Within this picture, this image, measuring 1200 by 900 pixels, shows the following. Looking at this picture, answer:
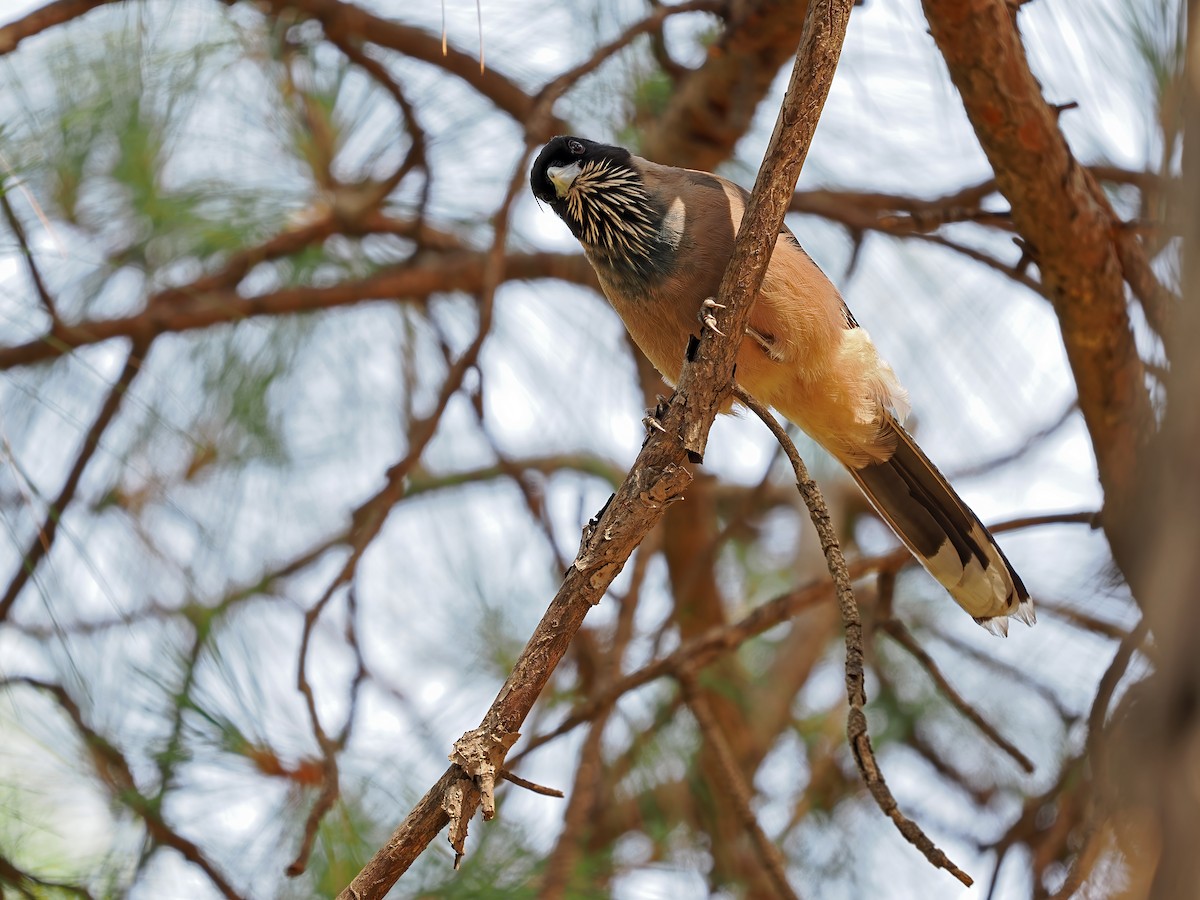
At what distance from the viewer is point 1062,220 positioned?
8.77ft

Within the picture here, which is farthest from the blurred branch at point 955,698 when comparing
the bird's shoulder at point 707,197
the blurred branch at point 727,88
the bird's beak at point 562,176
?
the blurred branch at point 727,88

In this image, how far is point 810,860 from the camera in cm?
429

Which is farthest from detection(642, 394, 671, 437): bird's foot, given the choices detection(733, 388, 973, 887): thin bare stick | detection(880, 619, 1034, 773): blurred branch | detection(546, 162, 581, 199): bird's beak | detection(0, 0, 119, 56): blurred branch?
detection(0, 0, 119, 56): blurred branch

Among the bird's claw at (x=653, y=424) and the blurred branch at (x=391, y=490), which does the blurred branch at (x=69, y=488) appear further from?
the bird's claw at (x=653, y=424)

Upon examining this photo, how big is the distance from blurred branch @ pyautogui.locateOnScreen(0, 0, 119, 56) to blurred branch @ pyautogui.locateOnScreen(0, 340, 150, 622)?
0.81m

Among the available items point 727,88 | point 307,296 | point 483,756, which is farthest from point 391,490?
point 727,88

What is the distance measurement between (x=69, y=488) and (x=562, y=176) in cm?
145

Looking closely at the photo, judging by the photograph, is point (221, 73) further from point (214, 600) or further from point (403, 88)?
point (214, 600)

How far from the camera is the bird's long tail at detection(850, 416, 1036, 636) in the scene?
9.59 feet

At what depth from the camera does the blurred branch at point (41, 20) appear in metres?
2.69

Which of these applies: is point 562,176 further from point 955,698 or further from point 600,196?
point 955,698

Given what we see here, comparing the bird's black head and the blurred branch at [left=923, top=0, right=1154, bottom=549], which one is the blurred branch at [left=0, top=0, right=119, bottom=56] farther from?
the blurred branch at [left=923, top=0, right=1154, bottom=549]

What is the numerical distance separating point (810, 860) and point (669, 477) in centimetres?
290

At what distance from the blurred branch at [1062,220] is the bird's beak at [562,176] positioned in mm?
886
